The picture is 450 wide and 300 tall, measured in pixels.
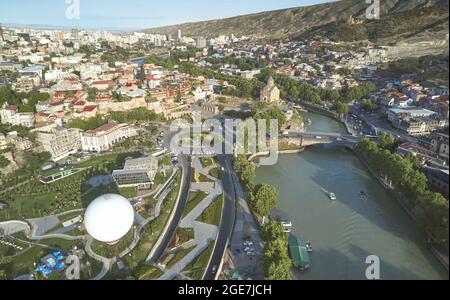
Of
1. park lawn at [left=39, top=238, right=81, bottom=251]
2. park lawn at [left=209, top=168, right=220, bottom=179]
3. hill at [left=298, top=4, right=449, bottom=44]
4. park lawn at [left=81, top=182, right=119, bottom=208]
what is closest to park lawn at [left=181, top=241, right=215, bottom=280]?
park lawn at [left=39, top=238, right=81, bottom=251]

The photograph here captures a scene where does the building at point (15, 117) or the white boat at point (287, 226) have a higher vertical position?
the building at point (15, 117)

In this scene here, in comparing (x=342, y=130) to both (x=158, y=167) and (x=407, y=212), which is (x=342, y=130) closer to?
(x=407, y=212)

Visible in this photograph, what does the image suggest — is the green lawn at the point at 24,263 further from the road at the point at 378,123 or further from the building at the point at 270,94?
the building at the point at 270,94

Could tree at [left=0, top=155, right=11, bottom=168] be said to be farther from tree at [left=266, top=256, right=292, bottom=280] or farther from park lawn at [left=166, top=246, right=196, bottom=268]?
tree at [left=266, top=256, right=292, bottom=280]

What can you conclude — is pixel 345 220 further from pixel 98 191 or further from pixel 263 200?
pixel 98 191

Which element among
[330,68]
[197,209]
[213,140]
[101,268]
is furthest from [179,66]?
[101,268]

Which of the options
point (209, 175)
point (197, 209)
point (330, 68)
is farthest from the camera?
point (330, 68)

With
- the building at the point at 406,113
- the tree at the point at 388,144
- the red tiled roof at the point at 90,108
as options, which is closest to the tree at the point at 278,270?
the tree at the point at 388,144
